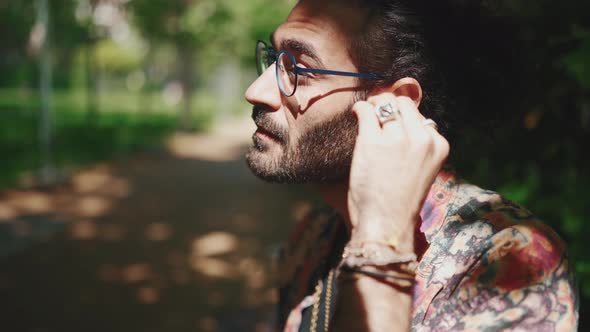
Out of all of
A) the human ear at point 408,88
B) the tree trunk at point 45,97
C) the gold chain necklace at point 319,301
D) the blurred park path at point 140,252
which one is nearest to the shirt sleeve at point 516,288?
the gold chain necklace at point 319,301

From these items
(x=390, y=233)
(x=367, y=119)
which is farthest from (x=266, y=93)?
(x=390, y=233)

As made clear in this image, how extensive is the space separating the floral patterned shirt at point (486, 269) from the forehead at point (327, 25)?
57cm

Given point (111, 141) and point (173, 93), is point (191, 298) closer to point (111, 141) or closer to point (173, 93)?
point (111, 141)

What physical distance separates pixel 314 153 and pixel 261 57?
54cm

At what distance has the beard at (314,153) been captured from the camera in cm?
164

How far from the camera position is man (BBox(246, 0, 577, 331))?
1.12m

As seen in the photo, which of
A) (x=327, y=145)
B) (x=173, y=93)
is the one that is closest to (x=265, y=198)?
(x=327, y=145)

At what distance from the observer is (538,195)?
253 centimetres

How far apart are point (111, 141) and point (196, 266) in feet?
31.9

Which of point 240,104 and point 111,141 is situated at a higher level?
point 111,141

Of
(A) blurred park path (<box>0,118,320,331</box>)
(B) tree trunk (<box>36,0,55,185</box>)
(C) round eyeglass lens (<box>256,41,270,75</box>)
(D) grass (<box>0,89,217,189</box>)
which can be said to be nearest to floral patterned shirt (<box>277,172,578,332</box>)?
(C) round eyeglass lens (<box>256,41,270,75</box>)

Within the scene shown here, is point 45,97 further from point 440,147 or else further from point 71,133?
point 440,147

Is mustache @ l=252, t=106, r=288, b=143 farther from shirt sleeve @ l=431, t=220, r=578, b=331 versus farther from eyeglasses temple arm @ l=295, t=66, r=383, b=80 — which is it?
shirt sleeve @ l=431, t=220, r=578, b=331

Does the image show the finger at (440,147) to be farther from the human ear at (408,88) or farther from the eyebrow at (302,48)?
the eyebrow at (302,48)
